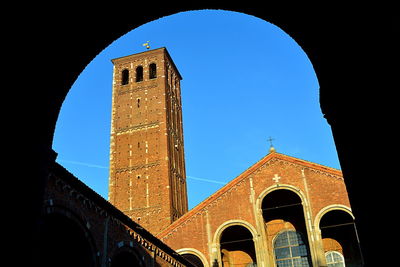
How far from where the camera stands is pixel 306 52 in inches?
147

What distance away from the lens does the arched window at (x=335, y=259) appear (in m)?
22.5

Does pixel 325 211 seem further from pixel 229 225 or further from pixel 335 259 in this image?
pixel 229 225

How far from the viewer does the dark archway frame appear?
2975 mm

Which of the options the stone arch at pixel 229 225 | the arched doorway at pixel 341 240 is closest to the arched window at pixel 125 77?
the stone arch at pixel 229 225

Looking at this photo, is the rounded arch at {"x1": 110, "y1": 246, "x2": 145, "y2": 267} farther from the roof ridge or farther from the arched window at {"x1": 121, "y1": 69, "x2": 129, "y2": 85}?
the arched window at {"x1": 121, "y1": 69, "x2": 129, "y2": 85}

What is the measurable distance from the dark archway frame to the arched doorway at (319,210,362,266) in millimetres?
19962

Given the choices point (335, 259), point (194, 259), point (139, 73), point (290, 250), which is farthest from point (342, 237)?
point (139, 73)

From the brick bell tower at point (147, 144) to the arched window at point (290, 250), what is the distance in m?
9.73

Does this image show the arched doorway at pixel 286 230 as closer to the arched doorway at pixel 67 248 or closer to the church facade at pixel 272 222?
the church facade at pixel 272 222

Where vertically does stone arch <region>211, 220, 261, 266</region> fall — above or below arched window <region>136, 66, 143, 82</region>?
below

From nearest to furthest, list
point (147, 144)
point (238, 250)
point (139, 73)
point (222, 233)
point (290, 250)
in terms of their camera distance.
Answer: point (222, 233)
point (290, 250)
point (238, 250)
point (147, 144)
point (139, 73)

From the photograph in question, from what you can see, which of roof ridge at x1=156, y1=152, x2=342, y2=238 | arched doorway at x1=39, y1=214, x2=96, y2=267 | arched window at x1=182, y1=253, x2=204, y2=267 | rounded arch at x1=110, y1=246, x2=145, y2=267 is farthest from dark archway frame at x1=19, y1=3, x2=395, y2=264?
arched window at x1=182, y1=253, x2=204, y2=267

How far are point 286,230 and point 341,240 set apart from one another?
9.83 feet

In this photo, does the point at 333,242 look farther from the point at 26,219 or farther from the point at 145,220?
the point at 26,219
